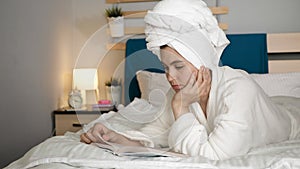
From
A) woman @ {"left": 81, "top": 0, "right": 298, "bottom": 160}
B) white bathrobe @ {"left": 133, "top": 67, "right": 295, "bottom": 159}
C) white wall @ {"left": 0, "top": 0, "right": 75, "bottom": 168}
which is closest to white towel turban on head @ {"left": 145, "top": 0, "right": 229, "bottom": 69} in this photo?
woman @ {"left": 81, "top": 0, "right": 298, "bottom": 160}

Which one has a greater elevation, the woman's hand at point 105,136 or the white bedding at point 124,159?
the woman's hand at point 105,136

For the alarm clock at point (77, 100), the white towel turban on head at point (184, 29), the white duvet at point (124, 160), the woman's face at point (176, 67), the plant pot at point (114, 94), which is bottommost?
the white duvet at point (124, 160)

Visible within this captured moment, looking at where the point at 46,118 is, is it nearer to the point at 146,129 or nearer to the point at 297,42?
the point at 146,129

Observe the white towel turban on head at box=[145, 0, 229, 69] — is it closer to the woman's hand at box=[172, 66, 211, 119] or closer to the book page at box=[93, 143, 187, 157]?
the woman's hand at box=[172, 66, 211, 119]

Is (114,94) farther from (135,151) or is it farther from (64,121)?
Answer: (64,121)

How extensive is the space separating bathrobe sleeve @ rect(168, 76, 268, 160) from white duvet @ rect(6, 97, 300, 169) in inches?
1.6

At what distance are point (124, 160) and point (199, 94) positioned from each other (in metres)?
0.34

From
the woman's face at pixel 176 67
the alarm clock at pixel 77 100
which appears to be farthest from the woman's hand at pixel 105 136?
the woman's face at pixel 176 67

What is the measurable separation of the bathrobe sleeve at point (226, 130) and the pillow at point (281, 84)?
3.40 feet

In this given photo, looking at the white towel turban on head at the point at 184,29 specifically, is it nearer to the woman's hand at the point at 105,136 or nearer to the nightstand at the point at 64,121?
the woman's hand at the point at 105,136

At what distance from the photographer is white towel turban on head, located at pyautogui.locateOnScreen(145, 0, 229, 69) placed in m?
1.13

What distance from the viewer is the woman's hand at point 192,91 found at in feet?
3.92

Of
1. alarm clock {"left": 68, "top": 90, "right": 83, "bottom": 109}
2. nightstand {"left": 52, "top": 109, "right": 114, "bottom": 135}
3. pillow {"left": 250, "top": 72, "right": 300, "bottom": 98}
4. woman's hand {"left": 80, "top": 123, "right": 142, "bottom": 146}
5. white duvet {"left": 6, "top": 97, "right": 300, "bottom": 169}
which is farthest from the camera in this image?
nightstand {"left": 52, "top": 109, "right": 114, "bottom": 135}

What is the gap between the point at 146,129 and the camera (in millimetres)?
1371
